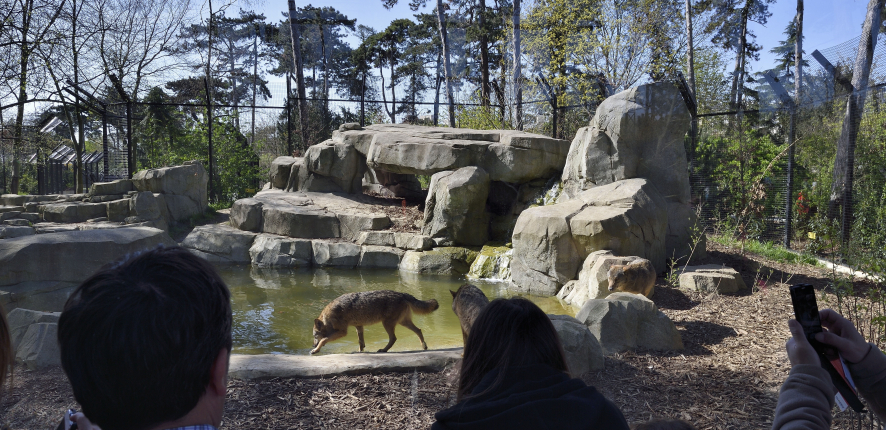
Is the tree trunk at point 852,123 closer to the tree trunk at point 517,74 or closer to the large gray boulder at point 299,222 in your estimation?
the tree trunk at point 517,74

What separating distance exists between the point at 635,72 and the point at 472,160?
299 inches

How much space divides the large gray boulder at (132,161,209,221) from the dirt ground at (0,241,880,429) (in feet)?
33.7

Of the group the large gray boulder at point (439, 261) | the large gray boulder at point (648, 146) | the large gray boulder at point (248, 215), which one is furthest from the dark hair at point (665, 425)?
the large gray boulder at point (248, 215)

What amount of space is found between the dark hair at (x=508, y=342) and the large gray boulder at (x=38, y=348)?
165 inches

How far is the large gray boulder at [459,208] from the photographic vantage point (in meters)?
11.8

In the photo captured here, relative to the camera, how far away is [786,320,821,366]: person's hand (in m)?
1.41

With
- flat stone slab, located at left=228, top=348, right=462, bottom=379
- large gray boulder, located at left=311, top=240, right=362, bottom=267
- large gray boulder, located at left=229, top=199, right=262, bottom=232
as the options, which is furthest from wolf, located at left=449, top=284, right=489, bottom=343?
large gray boulder, located at left=229, top=199, right=262, bottom=232

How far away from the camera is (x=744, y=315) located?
6.41 metres

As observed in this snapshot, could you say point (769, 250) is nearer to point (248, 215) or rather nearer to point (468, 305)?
point (468, 305)

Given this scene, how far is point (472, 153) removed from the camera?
13.1 metres

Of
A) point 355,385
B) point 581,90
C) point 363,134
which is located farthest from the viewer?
point 581,90

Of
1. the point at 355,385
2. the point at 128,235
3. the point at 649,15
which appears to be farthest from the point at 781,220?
the point at 128,235

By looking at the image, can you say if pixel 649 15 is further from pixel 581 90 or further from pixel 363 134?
pixel 363 134

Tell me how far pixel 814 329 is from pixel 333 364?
358cm
